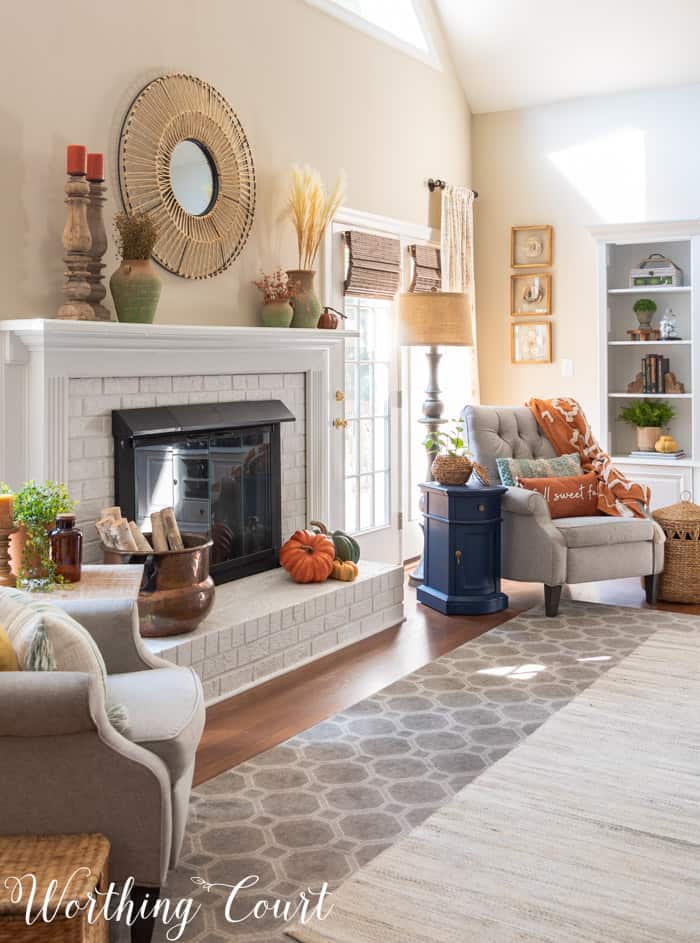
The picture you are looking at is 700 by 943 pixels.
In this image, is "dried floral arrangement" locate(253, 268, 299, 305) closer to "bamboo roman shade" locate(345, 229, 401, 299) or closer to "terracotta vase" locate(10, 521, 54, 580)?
"bamboo roman shade" locate(345, 229, 401, 299)

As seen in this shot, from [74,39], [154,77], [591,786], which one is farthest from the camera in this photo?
[154,77]

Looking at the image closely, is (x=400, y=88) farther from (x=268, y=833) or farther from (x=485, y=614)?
(x=268, y=833)

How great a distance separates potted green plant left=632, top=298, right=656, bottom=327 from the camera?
666 cm

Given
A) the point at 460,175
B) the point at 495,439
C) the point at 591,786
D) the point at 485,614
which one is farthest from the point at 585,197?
the point at 591,786

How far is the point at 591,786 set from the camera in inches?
123

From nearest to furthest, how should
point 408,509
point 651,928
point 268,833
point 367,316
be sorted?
1. point 651,928
2. point 268,833
3. point 367,316
4. point 408,509

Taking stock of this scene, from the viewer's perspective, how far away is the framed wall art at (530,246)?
6941mm

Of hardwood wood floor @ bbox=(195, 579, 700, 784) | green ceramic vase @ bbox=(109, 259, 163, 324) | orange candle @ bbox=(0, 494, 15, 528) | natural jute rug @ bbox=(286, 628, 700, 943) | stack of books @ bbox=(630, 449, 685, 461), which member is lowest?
natural jute rug @ bbox=(286, 628, 700, 943)

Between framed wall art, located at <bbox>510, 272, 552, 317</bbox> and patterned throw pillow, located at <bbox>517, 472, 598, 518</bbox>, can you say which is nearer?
patterned throw pillow, located at <bbox>517, 472, 598, 518</bbox>

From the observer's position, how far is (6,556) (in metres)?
3.26

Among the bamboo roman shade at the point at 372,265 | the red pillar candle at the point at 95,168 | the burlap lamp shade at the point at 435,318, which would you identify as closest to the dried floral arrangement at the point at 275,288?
the bamboo roman shade at the point at 372,265

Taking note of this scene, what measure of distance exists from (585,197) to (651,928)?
535 centimetres

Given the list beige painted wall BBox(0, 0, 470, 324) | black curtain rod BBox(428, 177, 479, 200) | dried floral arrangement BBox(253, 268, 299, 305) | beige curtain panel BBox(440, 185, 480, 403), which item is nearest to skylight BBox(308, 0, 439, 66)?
beige painted wall BBox(0, 0, 470, 324)

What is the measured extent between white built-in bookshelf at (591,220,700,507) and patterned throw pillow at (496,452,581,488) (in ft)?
3.94
